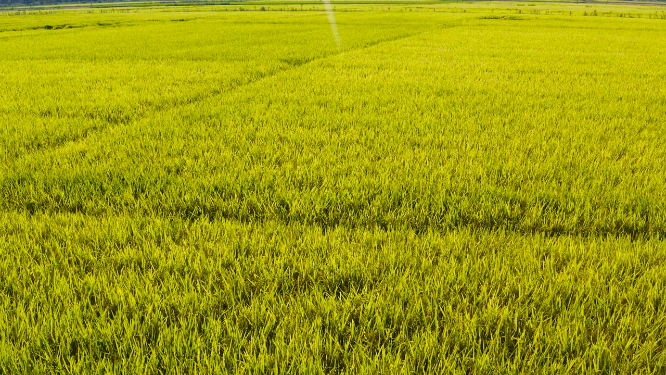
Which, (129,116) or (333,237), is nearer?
(333,237)

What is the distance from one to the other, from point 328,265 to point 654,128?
465 cm

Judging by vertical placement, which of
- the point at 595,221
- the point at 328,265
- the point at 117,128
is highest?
the point at 117,128

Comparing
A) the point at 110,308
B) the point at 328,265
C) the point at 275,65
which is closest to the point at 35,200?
the point at 110,308

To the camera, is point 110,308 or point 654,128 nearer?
point 110,308

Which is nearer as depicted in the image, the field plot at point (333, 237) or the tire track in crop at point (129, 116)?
the field plot at point (333, 237)

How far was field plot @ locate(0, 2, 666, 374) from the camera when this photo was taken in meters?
1.52

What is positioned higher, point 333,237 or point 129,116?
point 129,116

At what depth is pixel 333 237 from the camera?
7.66ft

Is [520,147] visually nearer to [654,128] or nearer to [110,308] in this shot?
[654,128]

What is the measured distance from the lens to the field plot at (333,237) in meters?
1.52

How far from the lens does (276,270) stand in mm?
2023

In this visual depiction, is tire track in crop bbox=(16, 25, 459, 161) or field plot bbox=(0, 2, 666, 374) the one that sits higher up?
tire track in crop bbox=(16, 25, 459, 161)

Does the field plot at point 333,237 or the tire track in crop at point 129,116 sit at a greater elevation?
the tire track in crop at point 129,116

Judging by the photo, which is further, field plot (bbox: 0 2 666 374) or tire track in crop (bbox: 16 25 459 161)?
tire track in crop (bbox: 16 25 459 161)
